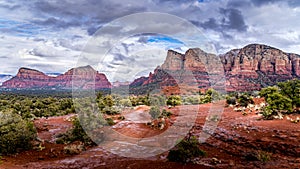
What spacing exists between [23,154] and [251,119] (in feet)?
54.1

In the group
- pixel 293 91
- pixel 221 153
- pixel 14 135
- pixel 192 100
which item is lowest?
pixel 221 153

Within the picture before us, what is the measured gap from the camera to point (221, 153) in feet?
44.5

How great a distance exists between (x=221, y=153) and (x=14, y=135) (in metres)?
11.5

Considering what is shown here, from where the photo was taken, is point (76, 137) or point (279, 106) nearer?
point (76, 137)

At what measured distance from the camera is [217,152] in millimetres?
13781

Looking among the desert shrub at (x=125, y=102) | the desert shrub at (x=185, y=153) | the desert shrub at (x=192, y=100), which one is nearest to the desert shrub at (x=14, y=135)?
the desert shrub at (x=185, y=153)

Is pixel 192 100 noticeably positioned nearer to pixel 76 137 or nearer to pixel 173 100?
pixel 173 100

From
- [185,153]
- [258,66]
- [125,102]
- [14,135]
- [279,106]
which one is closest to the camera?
[185,153]

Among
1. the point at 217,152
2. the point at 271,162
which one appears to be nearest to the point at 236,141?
the point at 217,152

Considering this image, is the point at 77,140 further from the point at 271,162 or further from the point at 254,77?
the point at 254,77

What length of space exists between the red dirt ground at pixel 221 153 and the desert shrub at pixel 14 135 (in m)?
0.68

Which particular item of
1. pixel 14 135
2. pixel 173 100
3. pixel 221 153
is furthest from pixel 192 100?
pixel 14 135

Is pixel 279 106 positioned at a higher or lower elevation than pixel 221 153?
higher

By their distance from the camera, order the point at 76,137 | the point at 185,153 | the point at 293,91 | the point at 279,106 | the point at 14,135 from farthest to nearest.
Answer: the point at 293,91 < the point at 279,106 < the point at 76,137 < the point at 14,135 < the point at 185,153
